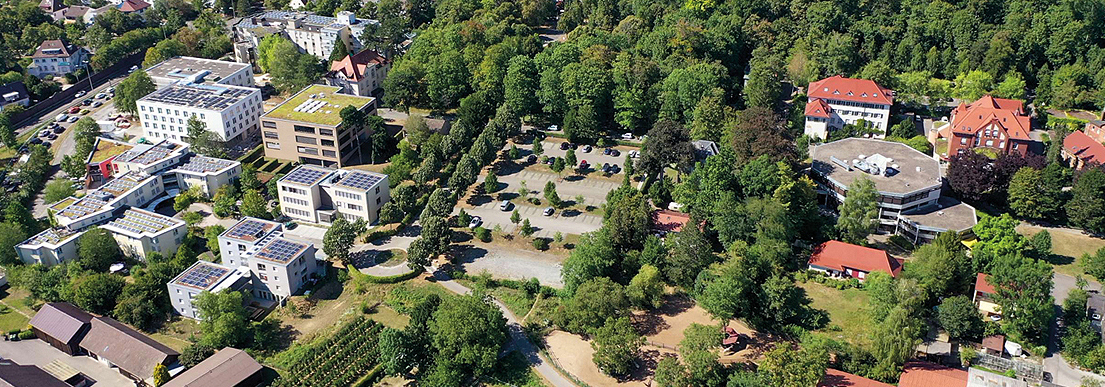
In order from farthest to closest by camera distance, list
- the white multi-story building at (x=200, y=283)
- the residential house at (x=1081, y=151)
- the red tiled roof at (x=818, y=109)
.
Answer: the red tiled roof at (x=818, y=109) → the residential house at (x=1081, y=151) → the white multi-story building at (x=200, y=283)

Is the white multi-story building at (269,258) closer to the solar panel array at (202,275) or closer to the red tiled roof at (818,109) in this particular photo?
the solar panel array at (202,275)

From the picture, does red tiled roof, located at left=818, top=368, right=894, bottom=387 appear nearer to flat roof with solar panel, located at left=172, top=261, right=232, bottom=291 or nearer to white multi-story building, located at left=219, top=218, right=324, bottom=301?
white multi-story building, located at left=219, top=218, right=324, bottom=301

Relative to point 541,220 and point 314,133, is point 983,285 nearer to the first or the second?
point 541,220

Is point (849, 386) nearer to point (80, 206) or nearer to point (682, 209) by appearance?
point (682, 209)

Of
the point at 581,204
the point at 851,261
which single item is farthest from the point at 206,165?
the point at 851,261

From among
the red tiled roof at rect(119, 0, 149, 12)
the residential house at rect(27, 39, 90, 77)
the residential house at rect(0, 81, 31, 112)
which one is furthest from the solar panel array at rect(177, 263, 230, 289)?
the red tiled roof at rect(119, 0, 149, 12)

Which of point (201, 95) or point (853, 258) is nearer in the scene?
point (853, 258)

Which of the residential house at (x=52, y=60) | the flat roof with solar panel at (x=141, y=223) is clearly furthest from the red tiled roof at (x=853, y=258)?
the residential house at (x=52, y=60)
